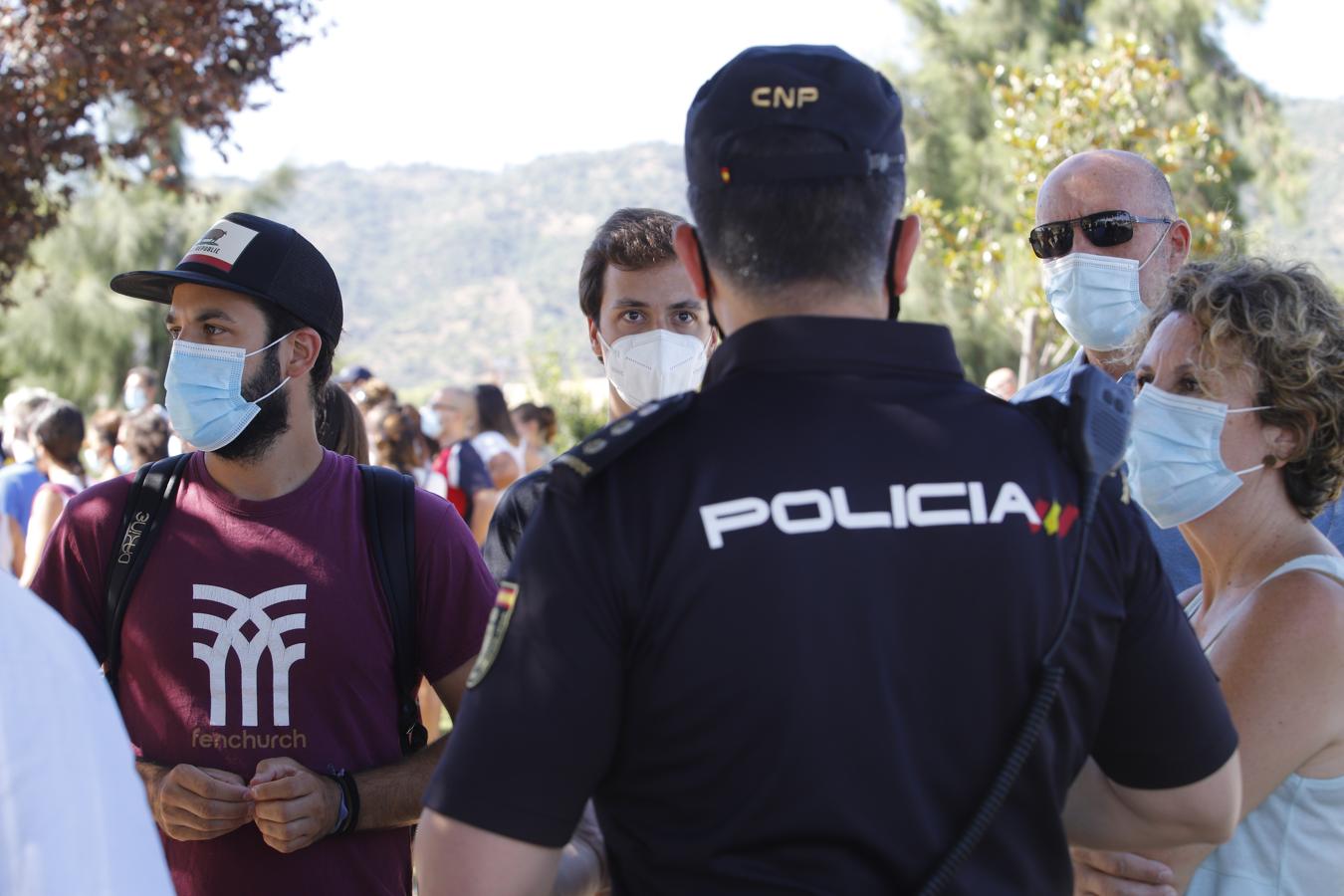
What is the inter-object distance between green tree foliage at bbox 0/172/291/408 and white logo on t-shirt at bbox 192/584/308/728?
2147 cm

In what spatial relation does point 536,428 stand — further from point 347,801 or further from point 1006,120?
point 1006,120

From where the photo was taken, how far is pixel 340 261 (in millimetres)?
113250

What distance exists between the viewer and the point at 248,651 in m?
2.65

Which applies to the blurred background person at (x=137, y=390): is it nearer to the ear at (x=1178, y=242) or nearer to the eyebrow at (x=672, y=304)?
the eyebrow at (x=672, y=304)

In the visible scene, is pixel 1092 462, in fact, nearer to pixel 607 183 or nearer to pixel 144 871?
pixel 144 871

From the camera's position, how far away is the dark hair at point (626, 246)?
3275 mm

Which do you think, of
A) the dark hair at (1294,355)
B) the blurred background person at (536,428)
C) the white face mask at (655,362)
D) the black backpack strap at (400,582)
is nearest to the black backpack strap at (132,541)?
the black backpack strap at (400,582)

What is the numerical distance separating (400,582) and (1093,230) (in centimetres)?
236

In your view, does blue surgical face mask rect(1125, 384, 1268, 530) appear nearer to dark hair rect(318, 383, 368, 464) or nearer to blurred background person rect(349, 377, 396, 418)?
dark hair rect(318, 383, 368, 464)

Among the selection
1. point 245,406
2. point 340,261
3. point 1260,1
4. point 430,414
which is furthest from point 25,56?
point 340,261

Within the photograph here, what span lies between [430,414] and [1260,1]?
17333 millimetres

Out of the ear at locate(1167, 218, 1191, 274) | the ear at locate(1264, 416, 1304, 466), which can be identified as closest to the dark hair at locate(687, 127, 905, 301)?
the ear at locate(1264, 416, 1304, 466)

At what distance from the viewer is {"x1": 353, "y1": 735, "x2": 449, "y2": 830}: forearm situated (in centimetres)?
260

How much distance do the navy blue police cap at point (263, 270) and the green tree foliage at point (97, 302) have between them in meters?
21.0
